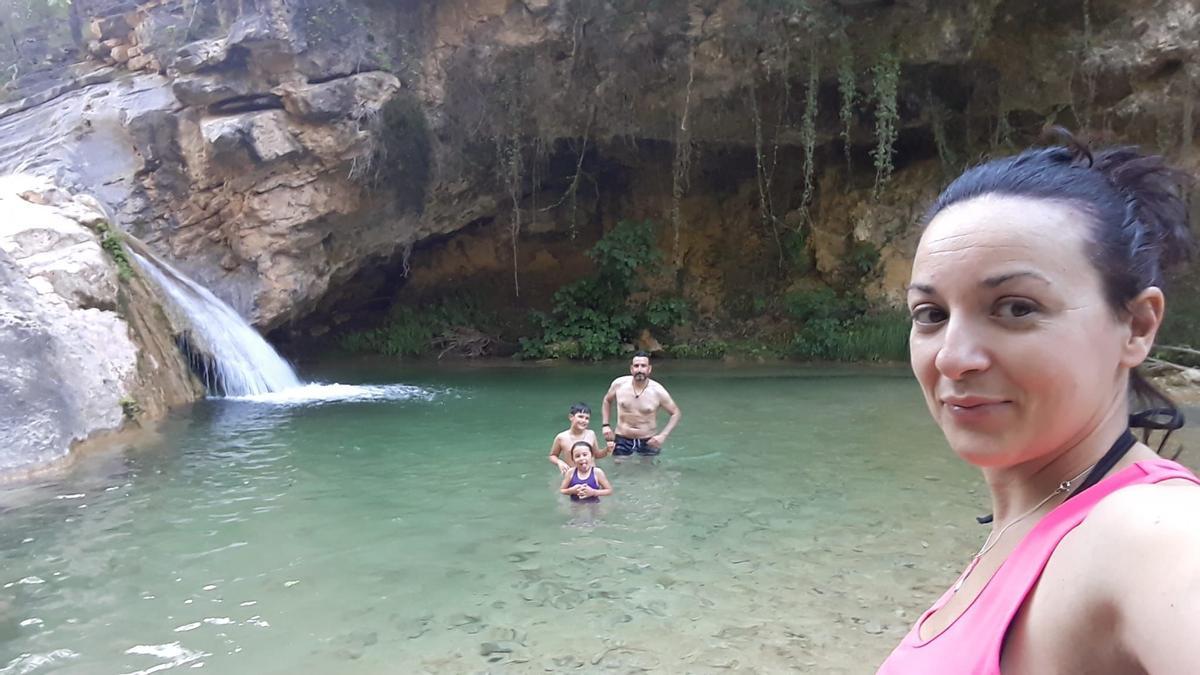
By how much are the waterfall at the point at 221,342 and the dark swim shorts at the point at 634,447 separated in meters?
6.36

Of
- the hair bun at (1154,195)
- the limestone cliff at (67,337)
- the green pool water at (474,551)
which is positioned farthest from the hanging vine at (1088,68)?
the limestone cliff at (67,337)

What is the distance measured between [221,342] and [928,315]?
11765 mm

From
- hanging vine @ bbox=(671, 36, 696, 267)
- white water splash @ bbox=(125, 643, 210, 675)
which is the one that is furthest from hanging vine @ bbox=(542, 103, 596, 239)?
white water splash @ bbox=(125, 643, 210, 675)

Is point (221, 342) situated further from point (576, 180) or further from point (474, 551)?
point (474, 551)

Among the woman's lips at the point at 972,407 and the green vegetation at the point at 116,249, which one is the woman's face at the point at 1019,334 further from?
the green vegetation at the point at 116,249

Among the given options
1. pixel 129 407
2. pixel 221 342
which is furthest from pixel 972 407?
pixel 221 342

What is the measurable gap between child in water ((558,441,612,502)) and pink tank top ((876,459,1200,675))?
4969 mm

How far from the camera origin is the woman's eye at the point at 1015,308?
0.98 m

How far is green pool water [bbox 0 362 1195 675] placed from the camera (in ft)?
12.0

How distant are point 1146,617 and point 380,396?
11098 millimetres

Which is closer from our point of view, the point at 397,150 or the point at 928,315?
the point at 928,315

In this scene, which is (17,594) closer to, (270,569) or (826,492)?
(270,569)

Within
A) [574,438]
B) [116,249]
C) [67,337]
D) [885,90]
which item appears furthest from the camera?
[885,90]

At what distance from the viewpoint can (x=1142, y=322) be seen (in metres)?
1.00
